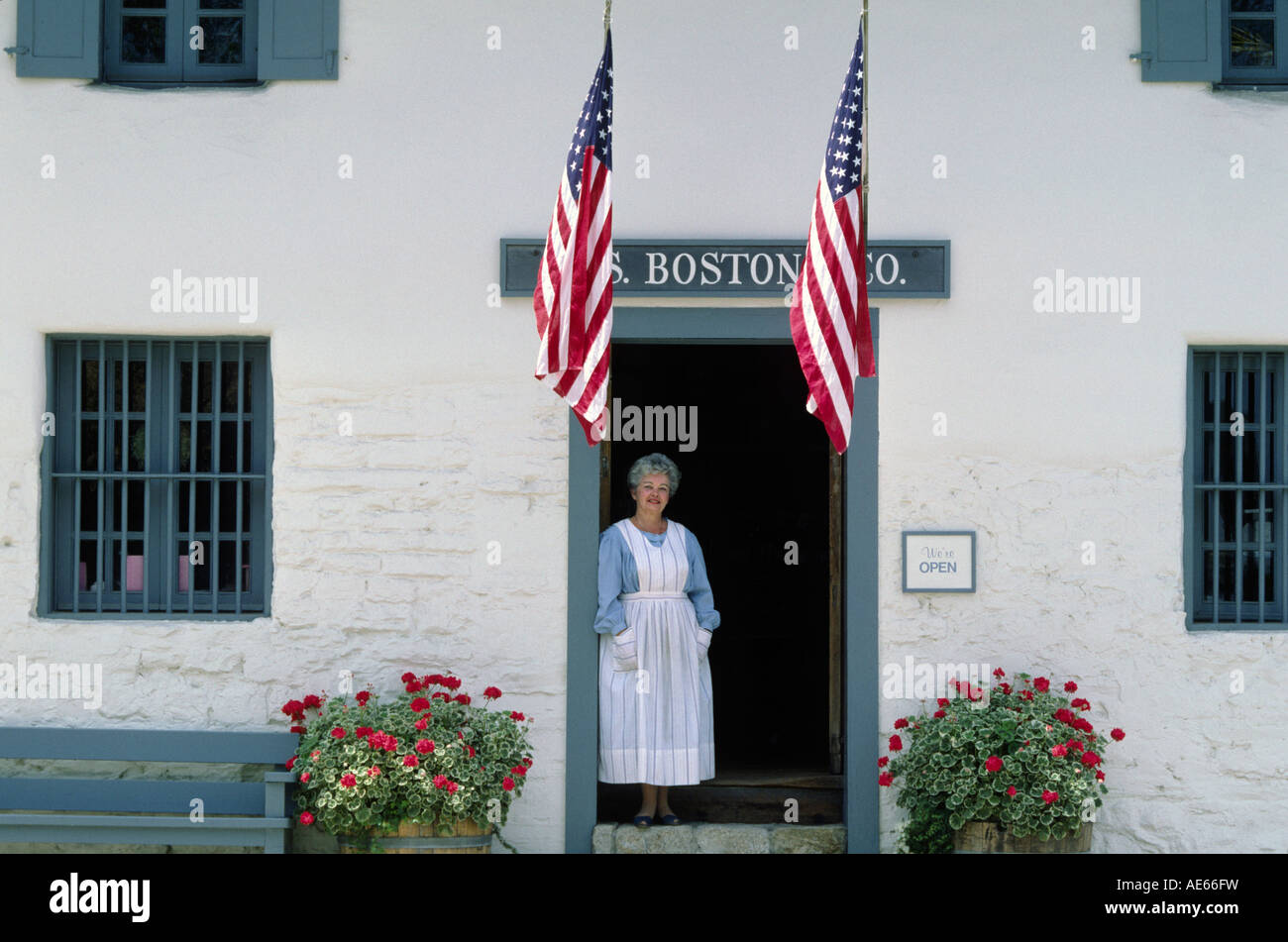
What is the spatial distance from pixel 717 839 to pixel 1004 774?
61.5 inches

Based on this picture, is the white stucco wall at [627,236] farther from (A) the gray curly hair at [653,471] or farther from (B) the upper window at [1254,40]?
(A) the gray curly hair at [653,471]

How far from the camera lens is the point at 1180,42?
759cm

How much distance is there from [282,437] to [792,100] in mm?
3026

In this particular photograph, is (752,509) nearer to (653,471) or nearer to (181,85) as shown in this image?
(653,471)

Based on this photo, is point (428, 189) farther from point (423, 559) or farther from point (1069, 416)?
point (1069, 416)

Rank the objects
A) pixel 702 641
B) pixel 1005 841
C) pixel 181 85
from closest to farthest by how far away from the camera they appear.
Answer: pixel 1005 841 < pixel 181 85 < pixel 702 641

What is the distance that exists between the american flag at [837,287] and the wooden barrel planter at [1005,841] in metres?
1.93

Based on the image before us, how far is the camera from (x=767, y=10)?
768 cm

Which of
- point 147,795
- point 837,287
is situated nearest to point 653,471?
point 837,287

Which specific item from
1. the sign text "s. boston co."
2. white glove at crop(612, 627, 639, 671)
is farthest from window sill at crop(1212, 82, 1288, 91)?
white glove at crop(612, 627, 639, 671)

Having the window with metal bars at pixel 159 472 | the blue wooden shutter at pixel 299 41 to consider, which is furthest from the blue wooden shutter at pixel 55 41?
the window with metal bars at pixel 159 472

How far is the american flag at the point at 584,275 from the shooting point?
21.0 ft

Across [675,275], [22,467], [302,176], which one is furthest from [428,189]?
[22,467]
